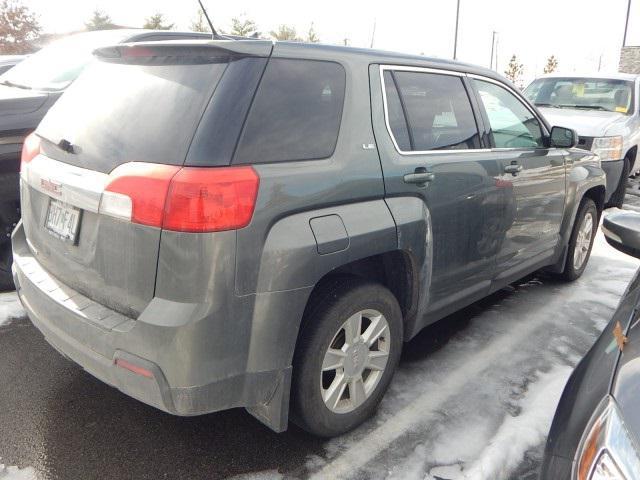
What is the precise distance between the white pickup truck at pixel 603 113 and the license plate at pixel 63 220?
6.23 m

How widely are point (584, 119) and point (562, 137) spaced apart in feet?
12.0

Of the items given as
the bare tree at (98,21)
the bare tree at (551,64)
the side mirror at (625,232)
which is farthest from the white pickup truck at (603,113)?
the bare tree at (98,21)

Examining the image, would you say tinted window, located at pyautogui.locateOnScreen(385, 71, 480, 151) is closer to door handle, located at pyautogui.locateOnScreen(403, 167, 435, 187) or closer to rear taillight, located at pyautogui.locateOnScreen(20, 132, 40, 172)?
door handle, located at pyautogui.locateOnScreen(403, 167, 435, 187)

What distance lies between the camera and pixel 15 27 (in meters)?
33.4

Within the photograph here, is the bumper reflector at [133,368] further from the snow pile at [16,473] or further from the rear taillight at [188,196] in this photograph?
the snow pile at [16,473]

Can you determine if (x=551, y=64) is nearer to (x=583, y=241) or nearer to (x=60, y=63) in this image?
(x=583, y=241)

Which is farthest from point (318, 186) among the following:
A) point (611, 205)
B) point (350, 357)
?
point (611, 205)

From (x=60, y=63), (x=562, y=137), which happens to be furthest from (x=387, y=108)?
(x=60, y=63)

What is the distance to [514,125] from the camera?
12.4 feet

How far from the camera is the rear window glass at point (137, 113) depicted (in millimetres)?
2035

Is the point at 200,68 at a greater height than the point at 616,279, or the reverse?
the point at 200,68

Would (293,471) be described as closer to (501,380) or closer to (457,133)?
(501,380)

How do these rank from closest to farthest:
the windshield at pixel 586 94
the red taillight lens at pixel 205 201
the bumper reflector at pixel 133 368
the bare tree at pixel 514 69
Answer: the red taillight lens at pixel 205 201 < the bumper reflector at pixel 133 368 < the windshield at pixel 586 94 < the bare tree at pixel 514 69

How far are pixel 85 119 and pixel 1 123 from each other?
5.85 ft
